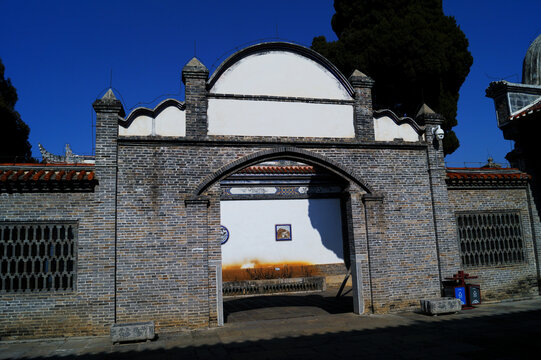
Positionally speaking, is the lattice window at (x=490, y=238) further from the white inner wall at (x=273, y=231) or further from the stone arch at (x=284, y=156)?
the white inner wall at (x=273, y=231)

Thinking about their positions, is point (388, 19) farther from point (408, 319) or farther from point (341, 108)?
point (408, 319)

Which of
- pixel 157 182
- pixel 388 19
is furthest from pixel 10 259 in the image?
pixel 388 19

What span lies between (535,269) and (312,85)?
8.14 metres

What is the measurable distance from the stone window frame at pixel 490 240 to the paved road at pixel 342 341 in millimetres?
1588

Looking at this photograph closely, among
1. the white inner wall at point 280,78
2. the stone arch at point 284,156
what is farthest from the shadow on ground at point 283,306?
the white inner wall at point 280,78

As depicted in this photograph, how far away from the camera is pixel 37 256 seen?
831cm

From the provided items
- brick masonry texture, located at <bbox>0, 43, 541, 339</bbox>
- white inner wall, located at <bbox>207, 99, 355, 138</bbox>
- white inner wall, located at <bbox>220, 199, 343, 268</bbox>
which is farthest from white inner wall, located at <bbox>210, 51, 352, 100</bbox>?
white inner wall, located at <bbox>220, 199, 343, 268</bbox>

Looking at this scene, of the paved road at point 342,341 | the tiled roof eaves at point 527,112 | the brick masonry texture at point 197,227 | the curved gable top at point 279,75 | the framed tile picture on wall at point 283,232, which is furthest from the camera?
the framed tile picture on wall at point 283,232

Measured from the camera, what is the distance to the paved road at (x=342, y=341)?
6.56 metres

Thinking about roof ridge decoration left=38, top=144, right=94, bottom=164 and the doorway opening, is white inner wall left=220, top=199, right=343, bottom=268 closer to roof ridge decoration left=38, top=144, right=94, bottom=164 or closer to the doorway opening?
the doorway opening

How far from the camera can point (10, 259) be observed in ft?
27.0

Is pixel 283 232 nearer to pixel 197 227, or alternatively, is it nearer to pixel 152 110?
pixel 197 227

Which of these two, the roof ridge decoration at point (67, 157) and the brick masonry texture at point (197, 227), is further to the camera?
the roof ridge decoration at point (67, 157)

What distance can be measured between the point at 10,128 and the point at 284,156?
1984 cm
